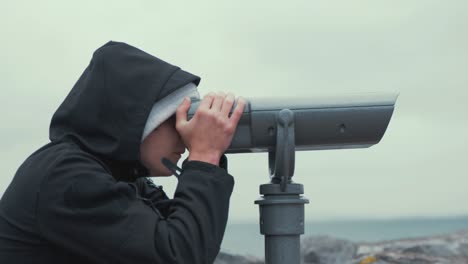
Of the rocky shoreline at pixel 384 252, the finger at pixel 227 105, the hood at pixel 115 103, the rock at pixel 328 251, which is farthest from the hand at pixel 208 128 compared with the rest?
the rock at pixel 328 251

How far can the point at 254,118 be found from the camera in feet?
8.63

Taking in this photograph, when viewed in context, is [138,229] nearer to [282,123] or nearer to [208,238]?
[208,238]

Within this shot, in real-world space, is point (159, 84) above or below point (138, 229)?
above

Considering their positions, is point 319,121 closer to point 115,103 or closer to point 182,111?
point 182,111

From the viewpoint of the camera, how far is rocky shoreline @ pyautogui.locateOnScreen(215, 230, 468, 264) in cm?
523

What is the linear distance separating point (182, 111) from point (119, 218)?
43cm

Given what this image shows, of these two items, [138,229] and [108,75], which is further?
[108,75]

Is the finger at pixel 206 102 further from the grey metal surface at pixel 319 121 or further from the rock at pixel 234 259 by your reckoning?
the rock at pixel 234 259

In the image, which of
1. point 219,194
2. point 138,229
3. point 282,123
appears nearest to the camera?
point 138,229

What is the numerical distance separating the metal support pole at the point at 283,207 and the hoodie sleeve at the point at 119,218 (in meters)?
0.25

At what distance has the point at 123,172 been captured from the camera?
8.65 feet

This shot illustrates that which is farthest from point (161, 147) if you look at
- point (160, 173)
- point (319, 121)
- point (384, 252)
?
point (384, 252)

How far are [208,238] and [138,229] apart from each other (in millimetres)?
222

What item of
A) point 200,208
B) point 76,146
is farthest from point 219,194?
point 76,146
